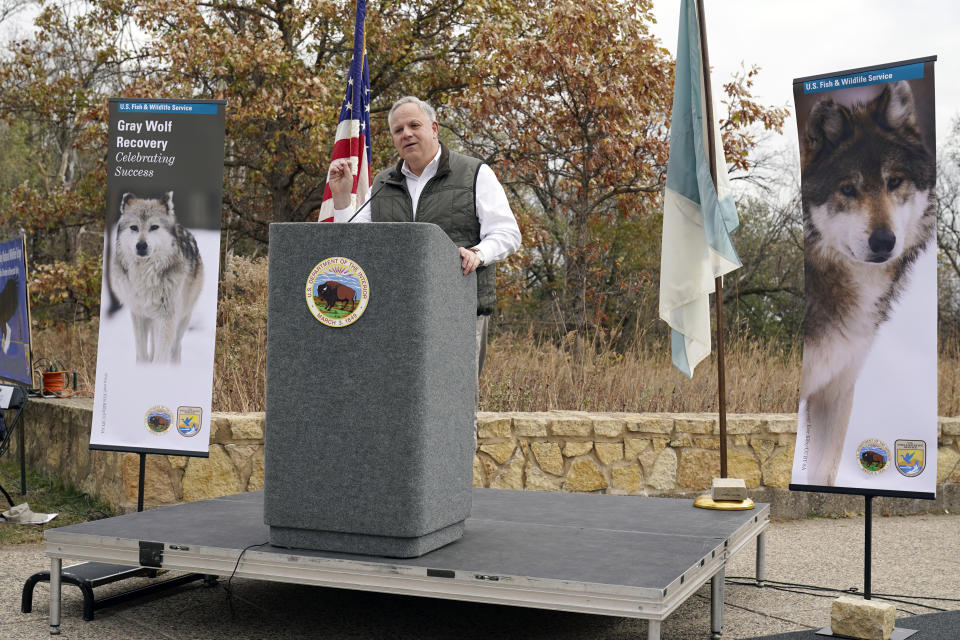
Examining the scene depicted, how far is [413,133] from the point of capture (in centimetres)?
400

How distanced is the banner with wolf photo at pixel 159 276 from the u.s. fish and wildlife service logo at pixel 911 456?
3.35 m

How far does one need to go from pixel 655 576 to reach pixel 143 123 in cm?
369

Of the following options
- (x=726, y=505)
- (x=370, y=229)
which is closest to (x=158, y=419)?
(x=370, y=229)

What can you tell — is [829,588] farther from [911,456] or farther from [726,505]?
[911,456]

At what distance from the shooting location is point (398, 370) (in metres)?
3.23

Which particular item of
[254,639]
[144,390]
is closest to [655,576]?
[254,639]

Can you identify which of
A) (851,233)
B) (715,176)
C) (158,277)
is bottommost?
(158,277)

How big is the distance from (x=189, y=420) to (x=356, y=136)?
1.75m

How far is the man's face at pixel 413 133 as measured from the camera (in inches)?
158

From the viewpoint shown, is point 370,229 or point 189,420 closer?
point 370,229

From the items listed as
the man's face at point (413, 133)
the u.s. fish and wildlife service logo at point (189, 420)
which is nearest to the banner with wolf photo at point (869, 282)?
the man's face at point (413, 133)

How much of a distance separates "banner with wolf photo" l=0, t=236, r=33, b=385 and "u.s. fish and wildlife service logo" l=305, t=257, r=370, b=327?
3.62 meters

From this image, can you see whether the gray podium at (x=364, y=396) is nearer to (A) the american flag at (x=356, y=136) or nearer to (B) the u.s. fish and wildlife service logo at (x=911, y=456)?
(A) the american flag at (x=356, y=136)

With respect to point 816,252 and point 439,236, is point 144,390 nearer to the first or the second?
point 439,236
